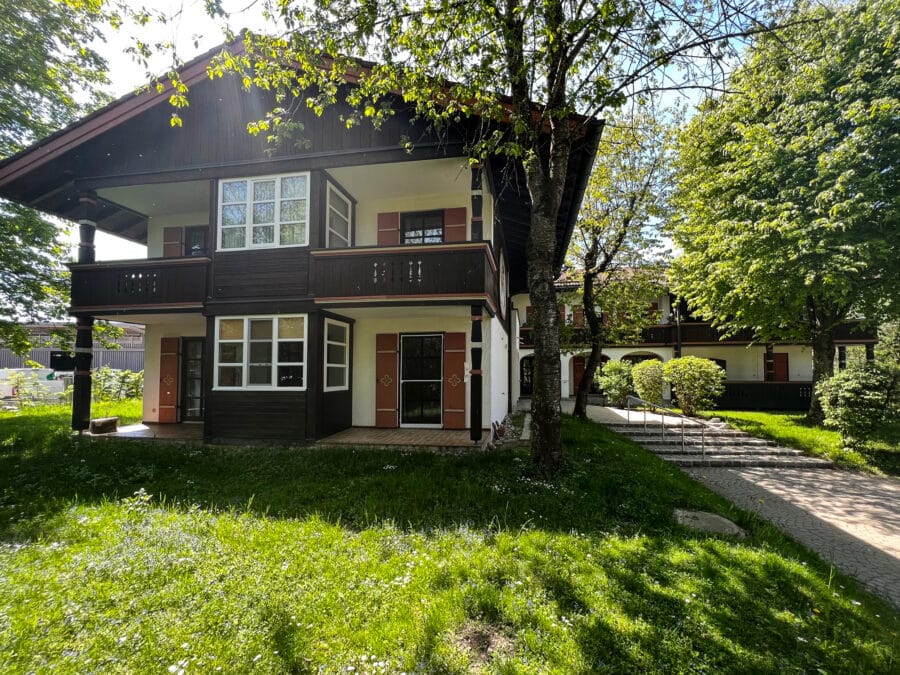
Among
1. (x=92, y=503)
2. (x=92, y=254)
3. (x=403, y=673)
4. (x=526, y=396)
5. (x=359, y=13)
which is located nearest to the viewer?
(x=403, y=673)

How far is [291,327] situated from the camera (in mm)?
8164

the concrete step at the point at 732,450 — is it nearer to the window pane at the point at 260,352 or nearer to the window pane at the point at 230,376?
the window pane at the point at 260,352

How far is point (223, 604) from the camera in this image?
299cm

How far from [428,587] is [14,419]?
14757 mm

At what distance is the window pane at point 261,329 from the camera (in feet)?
27.2

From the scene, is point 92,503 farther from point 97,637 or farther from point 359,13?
point 359,13

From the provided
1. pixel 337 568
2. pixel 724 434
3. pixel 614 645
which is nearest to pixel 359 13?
pixel 337 568

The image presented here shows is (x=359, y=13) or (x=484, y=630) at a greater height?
(x=359, y=13)

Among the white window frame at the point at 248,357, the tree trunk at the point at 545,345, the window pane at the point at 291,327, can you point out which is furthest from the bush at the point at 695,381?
the window pane at the point at 291,327

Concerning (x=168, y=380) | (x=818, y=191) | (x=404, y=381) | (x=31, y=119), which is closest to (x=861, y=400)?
(x=818, y=191)

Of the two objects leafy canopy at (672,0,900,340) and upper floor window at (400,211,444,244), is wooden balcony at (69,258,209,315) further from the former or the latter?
leafy canopy at (672,0,900,340)

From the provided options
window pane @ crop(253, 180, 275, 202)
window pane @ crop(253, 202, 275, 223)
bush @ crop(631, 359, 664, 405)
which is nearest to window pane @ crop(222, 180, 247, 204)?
window pane @ crop(253, 180, 275, 202)

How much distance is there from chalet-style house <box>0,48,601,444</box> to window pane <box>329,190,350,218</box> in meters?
0.06

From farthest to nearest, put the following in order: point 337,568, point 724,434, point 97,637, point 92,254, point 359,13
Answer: point 724,434, point 92,254, point 359,13, point 337,568, point 97,637
